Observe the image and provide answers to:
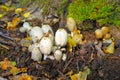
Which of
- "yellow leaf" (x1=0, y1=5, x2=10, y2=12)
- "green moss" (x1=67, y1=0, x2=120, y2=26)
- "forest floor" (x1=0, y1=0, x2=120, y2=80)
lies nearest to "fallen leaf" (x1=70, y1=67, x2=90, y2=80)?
"forest floor" (x1=0, y1=0, x2=120, y2=80)

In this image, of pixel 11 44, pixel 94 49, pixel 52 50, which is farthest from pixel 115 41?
pixel 11 44

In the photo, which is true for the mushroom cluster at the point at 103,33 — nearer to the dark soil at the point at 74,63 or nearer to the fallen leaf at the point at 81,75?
the dark soil at the point at 74,63

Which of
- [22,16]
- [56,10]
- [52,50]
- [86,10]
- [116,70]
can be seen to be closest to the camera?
[116,70]

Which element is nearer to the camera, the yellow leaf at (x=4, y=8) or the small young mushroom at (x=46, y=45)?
the small young mushroom at (x=46, y=45)

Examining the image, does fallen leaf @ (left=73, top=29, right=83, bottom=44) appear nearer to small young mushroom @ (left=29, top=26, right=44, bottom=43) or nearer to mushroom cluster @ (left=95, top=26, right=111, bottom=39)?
mushroom cluster @ (left=95, top=26, right=111, bottom=39)

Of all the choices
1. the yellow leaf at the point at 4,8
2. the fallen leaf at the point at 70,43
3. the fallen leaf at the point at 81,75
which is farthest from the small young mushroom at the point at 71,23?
the yellow leaf at the point at 4,8

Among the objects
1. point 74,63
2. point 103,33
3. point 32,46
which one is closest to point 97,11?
point 103,33

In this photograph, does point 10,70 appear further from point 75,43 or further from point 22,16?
point 22,16
